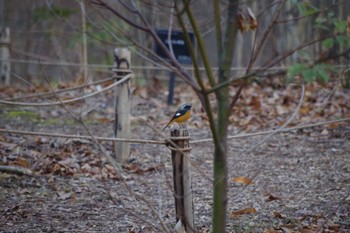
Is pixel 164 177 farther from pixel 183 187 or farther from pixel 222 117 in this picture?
pixel 222 117

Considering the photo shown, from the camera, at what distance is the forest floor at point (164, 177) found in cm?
436

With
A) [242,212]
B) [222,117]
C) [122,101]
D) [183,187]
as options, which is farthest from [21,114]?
[222,117]

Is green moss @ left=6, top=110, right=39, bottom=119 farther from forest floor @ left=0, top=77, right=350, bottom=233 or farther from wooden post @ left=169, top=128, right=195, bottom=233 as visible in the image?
wooden post @ left=169, top=128, right=195, bottom=233

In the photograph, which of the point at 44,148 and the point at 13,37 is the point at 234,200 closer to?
the point at 44,148

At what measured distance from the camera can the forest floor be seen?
14.3 feet

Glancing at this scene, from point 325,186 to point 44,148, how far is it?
9.57 ft

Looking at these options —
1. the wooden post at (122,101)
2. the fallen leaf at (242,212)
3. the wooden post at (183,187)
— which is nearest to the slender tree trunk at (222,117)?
the wooden post at (183,187)

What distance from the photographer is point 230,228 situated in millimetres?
4250

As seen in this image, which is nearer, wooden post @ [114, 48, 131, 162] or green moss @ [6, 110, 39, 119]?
wooden post @ [114, 48, 131, 162]

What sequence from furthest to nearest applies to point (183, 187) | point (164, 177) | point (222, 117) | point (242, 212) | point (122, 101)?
point (122, 101)
point (164, 177)
point (242, 212)
point (183, 187)
point (222, 117)

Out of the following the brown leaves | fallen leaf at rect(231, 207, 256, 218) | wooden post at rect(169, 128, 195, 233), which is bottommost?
fallen leaf at rect(231, 207, 256, 218)

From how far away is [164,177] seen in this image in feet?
19.0

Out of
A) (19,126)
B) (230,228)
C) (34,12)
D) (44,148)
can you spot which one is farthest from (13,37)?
(230,228)

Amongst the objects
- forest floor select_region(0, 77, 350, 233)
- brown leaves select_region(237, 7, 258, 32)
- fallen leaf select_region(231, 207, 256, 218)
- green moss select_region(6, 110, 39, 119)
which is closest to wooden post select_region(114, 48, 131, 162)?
forest floor select_region(0, 77, 350, 233)
